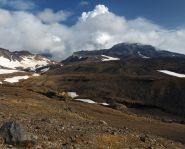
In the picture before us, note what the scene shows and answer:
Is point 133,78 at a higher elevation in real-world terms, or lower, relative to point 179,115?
higher

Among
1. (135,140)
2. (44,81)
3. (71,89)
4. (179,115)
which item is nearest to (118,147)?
(135,140)

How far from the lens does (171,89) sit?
130 metres

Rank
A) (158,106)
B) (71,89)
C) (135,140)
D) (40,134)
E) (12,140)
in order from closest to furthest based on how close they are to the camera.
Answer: (12,140) < (40,134) < (135,140) < (158,106) < (71,89)

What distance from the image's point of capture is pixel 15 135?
29.2m

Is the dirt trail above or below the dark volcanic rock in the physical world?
below

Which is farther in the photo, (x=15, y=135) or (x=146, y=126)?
(x=146, y=126)

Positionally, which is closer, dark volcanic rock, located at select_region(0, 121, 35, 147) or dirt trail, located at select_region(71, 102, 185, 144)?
dark volcanic rock, located at select_region(0, 121, 35, 147)

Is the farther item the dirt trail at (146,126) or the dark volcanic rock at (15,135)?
the dirt trail at (146,126)

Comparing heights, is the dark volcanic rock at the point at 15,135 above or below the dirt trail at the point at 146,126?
above

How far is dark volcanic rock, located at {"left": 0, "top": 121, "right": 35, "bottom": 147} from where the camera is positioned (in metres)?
29.0

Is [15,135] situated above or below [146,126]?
above

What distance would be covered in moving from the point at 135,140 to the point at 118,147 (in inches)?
150

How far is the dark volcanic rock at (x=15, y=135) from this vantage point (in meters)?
29.0

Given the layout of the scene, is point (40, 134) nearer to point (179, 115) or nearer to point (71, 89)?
point (179, 115)
